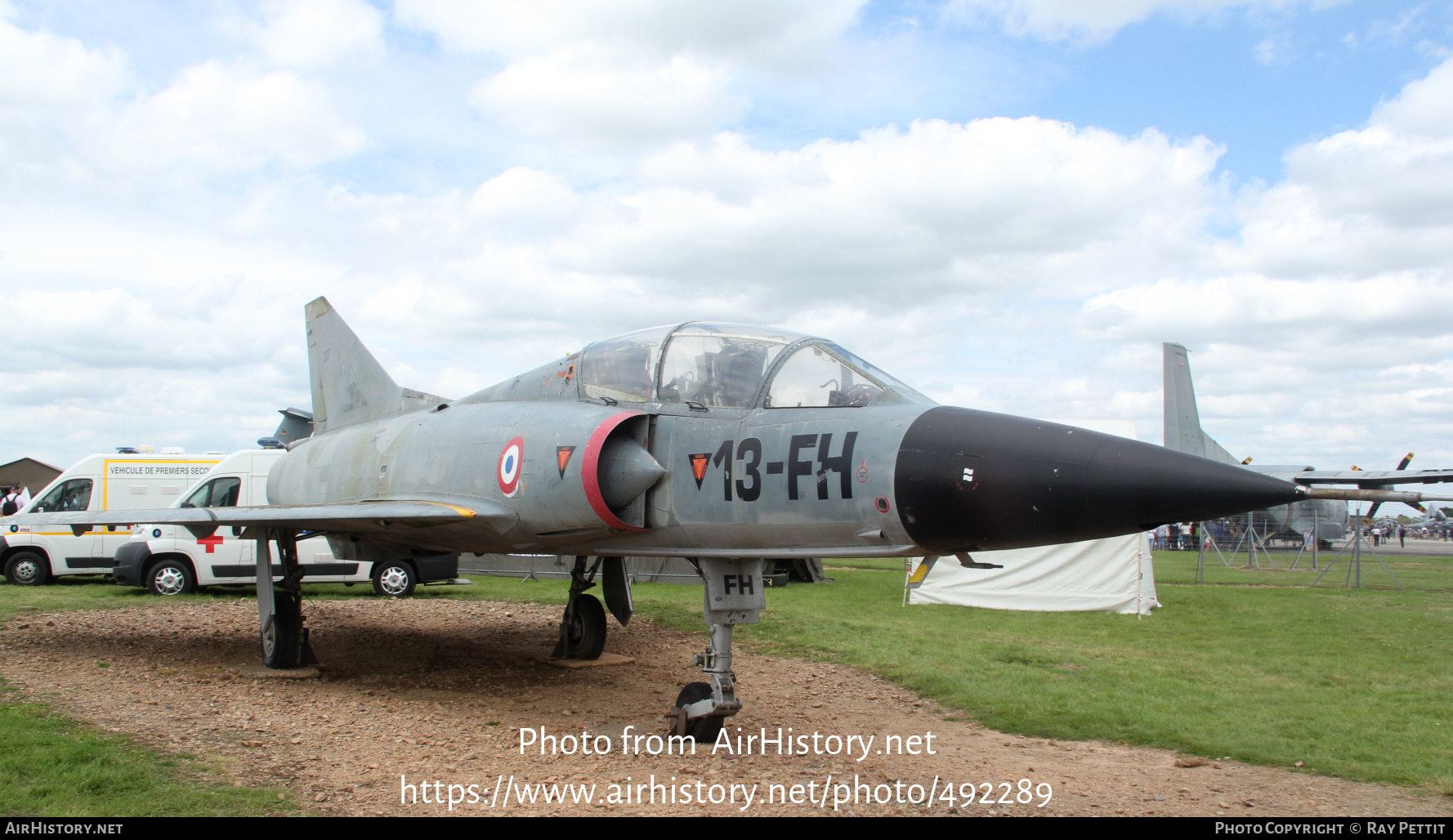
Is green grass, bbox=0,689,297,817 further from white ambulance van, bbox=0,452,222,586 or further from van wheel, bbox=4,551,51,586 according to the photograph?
van wheel, bbox=4,551,51,586

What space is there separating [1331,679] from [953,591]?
23.6 feet

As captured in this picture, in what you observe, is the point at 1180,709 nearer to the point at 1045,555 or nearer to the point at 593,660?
the point at 593,660

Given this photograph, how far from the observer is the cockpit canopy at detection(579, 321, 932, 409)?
5984 mm

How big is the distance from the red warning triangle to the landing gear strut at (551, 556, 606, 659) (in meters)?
4.30

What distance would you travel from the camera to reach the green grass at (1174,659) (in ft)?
22.8

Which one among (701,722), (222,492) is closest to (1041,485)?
(701,722)

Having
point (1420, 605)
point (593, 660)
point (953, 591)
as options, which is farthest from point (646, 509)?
point (1420, 605)

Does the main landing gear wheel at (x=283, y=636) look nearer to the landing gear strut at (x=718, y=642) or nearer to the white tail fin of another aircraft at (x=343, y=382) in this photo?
the white tail fin of another aircraft at (x=343, y=382)

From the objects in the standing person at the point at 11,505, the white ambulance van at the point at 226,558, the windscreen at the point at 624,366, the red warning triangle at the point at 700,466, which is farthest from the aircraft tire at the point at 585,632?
the standing person at the point at 11,505

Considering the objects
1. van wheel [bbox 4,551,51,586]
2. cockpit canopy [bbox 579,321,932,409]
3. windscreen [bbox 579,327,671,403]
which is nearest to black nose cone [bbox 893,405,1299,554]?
cockpit canopy [bbox 579,321,932,409]

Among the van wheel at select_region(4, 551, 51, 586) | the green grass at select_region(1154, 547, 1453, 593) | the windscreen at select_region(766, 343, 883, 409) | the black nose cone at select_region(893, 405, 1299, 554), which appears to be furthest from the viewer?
the green grass at select_region(1154, 547, 1453, 593)

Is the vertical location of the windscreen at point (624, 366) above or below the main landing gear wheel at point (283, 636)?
above

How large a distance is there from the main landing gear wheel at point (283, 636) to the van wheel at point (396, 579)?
7.96 meters

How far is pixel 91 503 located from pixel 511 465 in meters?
15.1
